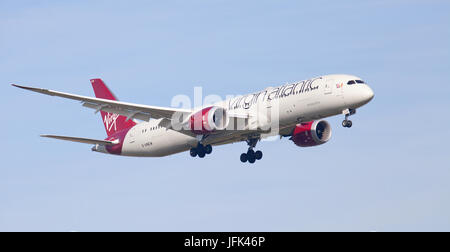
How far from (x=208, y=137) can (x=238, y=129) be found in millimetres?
3058

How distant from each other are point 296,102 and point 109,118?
19965mm

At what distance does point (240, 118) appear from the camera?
54.5 m

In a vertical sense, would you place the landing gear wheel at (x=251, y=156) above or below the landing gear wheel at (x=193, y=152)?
above

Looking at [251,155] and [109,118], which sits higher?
[109,118]

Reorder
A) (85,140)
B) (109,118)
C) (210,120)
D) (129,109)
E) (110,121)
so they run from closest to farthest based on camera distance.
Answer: (210,120)
(129,109)
(85,140)
(110,121)
(109,118)

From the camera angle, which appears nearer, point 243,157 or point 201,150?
point 201,150

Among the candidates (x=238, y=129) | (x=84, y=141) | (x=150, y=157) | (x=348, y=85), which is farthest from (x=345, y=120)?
(x=84, y=141)

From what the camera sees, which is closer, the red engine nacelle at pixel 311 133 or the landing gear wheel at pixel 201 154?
the landing gear wheel at pixel 201 154

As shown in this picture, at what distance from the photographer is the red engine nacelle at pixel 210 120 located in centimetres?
5444

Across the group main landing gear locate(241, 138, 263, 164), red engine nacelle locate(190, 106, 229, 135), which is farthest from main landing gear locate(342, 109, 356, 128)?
main landing gear locate(241, 138, 263, 164)

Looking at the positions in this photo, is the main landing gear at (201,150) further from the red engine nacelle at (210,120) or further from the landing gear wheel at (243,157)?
the landing gear wheel at (243,157)

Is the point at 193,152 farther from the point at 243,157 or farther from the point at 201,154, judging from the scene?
the point at 243,157

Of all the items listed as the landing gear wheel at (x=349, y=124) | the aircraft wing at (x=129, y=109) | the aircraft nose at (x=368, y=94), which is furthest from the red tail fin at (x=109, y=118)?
the aircraft nose at (x=368, y=94)

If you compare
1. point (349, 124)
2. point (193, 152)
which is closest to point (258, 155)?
point (193, 152)
